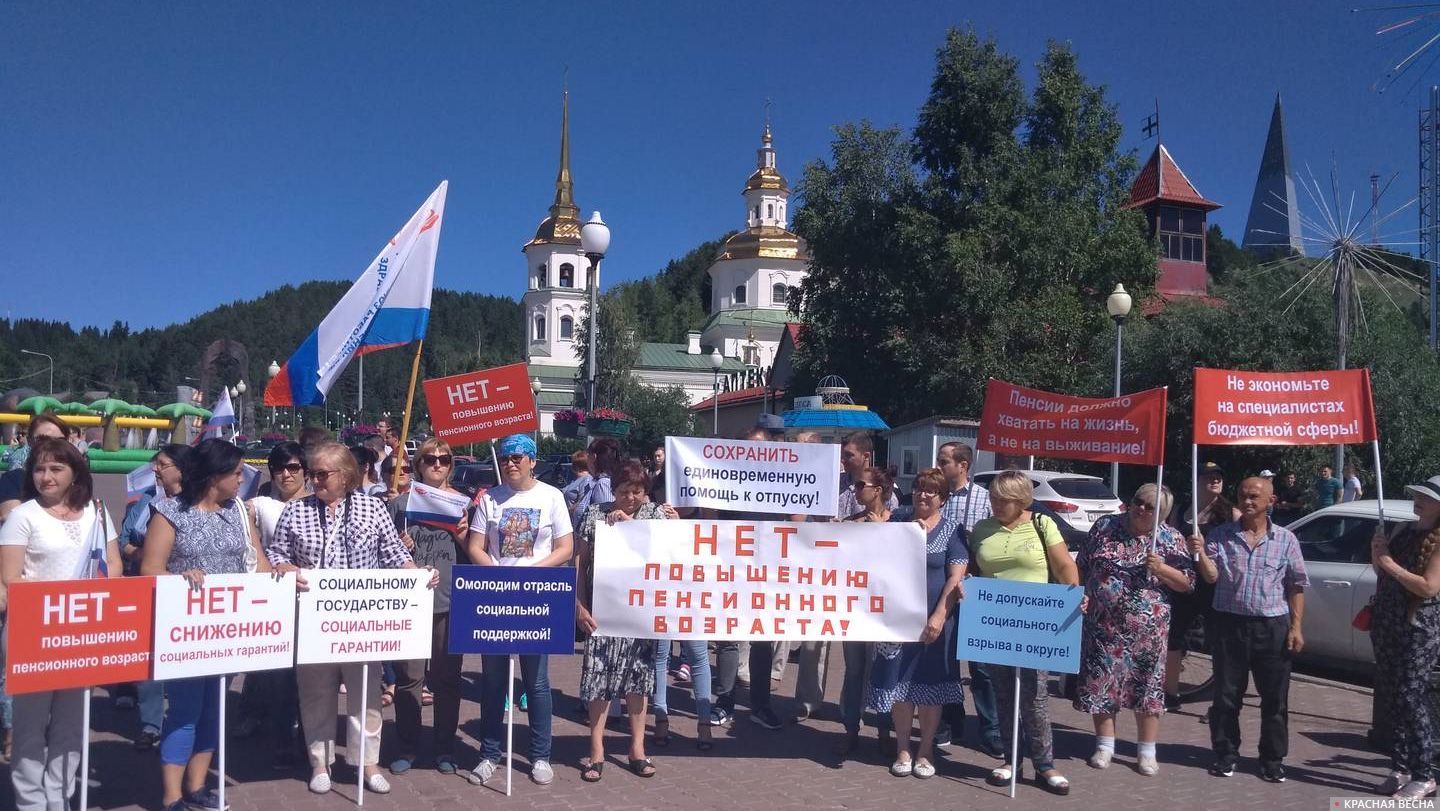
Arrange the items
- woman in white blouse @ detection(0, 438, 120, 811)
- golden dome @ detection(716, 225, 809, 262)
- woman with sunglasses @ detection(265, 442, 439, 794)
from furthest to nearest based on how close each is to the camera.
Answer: golden dome @ detection(716, 225, 809, 262) < woman with sunglasses @ detection(265, 442, 439, 794) < woman in white blouse @ detection(0, 438, 120, 811)

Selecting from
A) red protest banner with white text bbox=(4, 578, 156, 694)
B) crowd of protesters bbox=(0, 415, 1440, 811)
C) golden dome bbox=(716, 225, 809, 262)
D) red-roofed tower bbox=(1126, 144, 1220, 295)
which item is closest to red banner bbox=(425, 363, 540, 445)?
crowd of protesters bbox=(0, 415, 1440, 811)

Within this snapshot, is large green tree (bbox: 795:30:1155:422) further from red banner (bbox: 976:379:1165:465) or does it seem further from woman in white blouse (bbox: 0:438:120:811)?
woman in white blouse (bbox: 0:438:120:811)

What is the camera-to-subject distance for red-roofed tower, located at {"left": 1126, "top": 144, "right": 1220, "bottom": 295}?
48.1 meters

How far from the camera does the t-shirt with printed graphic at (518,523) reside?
607 cm

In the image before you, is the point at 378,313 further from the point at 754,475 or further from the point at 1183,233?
the point at 1183,233

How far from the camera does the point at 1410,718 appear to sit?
229 inches

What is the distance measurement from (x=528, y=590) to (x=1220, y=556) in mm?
4225

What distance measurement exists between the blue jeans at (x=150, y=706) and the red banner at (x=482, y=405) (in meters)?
2.43

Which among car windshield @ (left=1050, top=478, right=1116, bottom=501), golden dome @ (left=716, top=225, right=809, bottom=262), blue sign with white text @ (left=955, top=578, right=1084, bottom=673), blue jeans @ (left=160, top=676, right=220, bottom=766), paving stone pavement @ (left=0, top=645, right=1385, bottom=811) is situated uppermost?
golden dome @ (left=716, top=225, right=809, bottom=262)

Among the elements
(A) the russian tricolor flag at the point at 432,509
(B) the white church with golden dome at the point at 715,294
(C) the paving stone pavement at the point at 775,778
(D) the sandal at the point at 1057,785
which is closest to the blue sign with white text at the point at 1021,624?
(D) the sandal at the point at 1057,785

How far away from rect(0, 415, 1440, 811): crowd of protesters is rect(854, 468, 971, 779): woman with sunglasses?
0.01 m

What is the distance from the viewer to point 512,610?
5.83 metres

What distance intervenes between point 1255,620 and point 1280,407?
146 centimetres

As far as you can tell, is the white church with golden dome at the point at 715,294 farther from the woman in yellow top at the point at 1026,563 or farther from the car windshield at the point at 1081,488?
the woman in yellow top at the point at 1026,563
